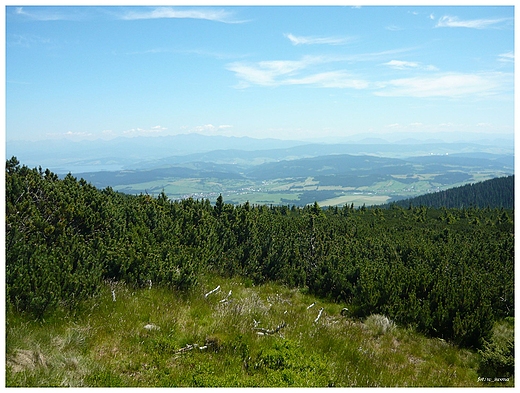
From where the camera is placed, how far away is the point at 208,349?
534cm

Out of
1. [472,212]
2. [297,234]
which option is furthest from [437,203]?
[297,234]

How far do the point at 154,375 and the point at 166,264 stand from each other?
147 inches

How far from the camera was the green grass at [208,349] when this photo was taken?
444cm

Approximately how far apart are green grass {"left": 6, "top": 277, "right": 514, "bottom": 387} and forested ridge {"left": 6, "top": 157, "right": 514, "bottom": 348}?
471mm

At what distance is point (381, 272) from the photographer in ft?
33.1

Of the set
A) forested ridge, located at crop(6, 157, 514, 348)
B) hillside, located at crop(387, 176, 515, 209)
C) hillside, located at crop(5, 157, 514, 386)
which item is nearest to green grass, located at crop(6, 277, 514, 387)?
hillside, located at crop(5, 157, 514, 386)

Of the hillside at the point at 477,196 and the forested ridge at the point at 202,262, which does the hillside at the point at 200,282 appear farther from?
the hillside at the point at 477,196

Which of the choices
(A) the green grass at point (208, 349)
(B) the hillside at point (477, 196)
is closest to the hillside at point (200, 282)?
(A) the green grass at point (208, 349)

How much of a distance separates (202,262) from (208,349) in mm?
4361

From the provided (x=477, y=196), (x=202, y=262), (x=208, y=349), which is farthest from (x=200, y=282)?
(x=477, y=196)

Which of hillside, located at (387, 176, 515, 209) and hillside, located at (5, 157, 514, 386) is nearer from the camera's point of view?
hillside, located at (5, 157, 514, 386)

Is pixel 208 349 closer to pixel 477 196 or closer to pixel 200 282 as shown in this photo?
pixel 200 282

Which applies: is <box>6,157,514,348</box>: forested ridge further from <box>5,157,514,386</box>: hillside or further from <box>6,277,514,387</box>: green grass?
<box>6,277,514,387</box>: green grass

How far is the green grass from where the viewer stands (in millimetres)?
4443
